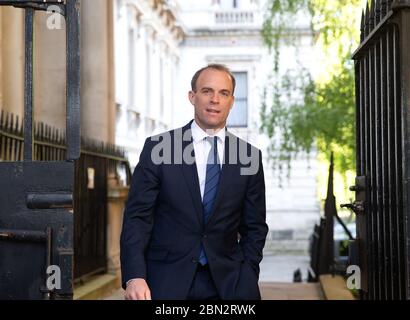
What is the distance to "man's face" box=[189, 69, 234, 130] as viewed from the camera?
4.99 meters

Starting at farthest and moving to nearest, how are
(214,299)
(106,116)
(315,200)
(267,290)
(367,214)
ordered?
(315,200) → (106,116) → (267,290) → (367,214) → (214,299)

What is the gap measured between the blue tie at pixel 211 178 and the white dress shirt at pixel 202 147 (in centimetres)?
A: 2

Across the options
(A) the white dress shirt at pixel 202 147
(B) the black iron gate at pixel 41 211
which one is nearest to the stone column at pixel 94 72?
(A) the white dress shirt at pixel 202 147

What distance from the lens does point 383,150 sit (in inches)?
225

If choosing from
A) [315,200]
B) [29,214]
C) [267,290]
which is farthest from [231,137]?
[315,200]

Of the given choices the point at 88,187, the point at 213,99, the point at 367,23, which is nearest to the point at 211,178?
the point at 213,99

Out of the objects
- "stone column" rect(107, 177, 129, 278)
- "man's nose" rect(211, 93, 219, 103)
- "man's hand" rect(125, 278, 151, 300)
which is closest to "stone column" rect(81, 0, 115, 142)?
"stone column" rect(107, 177, 129, 278)

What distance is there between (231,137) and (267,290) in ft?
31.4

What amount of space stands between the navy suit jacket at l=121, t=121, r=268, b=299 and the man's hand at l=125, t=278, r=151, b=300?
35mm

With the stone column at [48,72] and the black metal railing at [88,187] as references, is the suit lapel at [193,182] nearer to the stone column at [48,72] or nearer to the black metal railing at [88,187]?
the black metal railing at [88,187]

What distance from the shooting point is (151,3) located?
35.3 m

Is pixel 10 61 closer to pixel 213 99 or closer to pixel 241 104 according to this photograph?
pixel 213 99

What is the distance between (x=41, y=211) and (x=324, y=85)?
62.6ft
